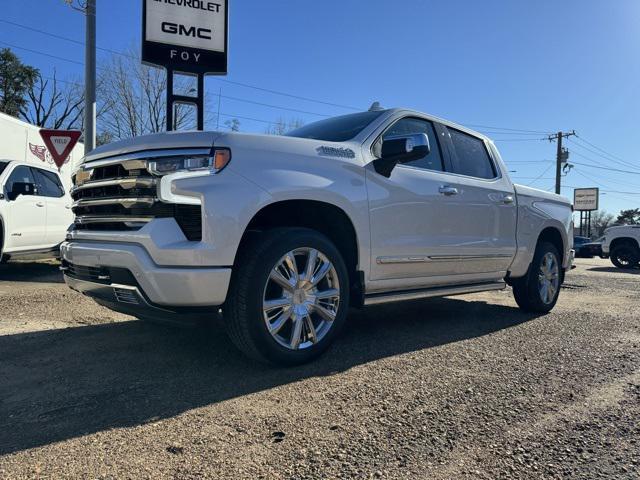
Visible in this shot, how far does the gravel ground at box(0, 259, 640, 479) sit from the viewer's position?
2.14 metres

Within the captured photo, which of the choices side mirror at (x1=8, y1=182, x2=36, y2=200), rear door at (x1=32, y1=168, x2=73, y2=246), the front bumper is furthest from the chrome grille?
rear door at (x1=32, y1=168, x2=73, y2=246)

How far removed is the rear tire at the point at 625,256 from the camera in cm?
1597

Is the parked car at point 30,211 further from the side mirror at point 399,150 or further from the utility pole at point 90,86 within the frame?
the side mirror at point 399,150

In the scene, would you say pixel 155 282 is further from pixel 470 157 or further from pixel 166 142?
pixel 470 157

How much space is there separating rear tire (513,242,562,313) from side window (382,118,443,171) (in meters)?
2.01

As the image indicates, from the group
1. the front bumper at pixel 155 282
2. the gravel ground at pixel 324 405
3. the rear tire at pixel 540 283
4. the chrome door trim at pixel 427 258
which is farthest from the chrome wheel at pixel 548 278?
the front bumper at pixel 155 282

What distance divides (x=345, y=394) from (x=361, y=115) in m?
2.56

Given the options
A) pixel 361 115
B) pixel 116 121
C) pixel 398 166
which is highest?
pixel 116 121

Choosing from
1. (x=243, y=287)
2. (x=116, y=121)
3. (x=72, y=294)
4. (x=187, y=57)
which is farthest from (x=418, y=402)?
(x=116, y=121)

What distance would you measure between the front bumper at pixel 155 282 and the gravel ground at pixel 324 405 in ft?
1.65

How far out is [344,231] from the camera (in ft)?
12.3

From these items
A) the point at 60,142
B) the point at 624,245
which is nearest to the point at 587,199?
the point at 624,245

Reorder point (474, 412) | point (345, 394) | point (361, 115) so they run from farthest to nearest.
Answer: point (361, 115) → point (345, 394) → point (474, 412)

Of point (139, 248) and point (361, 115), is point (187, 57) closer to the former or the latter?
point (361, 115)
